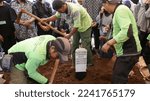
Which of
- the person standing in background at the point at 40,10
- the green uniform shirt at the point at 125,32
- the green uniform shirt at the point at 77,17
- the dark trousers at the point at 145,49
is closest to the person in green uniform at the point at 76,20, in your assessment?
the green uniform shirt at the point at 77,17

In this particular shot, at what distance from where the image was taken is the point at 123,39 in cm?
413

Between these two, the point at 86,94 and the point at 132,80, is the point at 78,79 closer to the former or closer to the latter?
the point at 132,80

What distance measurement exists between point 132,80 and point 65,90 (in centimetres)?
241

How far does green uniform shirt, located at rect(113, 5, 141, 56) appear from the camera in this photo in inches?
159

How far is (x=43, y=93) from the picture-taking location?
3.31m

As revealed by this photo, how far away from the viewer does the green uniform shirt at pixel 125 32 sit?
159 inches

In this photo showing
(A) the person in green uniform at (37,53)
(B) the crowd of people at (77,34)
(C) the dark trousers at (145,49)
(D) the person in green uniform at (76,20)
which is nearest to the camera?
(A) the person in green uniform at (37,53)

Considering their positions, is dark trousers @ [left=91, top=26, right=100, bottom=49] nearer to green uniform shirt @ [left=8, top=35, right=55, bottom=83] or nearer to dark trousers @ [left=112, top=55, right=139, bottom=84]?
dark trousers @ [left=112, top=55, right=139, bottom=84]

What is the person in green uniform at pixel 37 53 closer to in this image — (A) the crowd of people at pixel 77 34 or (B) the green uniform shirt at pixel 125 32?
(A) the crowd of people at pixel 77 34

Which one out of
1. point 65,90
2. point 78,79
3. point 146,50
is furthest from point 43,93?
point 146,50

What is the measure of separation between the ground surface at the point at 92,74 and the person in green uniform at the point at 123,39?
1106 millimetres

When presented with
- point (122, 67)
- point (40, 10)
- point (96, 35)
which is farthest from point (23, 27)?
point (122, 67)

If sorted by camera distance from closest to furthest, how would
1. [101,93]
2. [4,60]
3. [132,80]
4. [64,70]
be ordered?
[101,93]
[4,60]
[132,80]
[64,70]

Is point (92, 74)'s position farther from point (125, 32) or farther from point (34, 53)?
point (34, 53)
